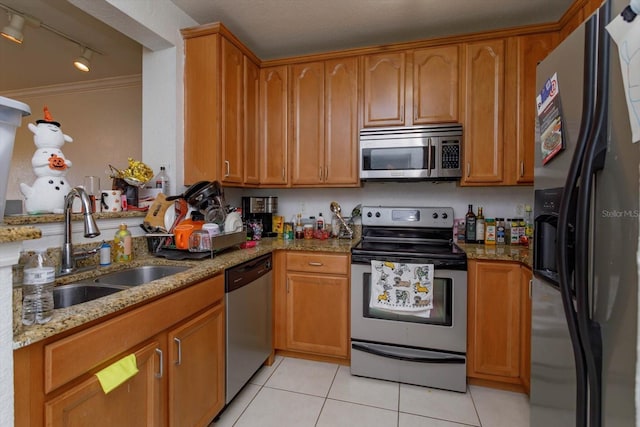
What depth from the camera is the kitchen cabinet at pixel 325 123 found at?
2.41m

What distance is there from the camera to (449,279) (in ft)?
6.37

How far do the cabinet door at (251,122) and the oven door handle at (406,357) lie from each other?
1481mm

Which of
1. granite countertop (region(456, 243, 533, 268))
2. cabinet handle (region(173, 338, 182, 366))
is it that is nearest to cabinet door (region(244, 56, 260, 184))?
cabinet handle (region(173, 338, 182, 366))

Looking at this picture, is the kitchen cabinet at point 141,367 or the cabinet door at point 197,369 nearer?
the kitchen cabinet at point 141,367

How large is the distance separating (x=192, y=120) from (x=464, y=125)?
1929mm

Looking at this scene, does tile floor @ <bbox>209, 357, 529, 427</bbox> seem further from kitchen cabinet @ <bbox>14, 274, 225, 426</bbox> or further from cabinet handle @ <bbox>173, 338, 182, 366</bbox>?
cabinet handle @ <bbox>173, 338, 182, 366</bbox>

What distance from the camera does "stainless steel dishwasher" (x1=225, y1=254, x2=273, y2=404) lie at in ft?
5.53

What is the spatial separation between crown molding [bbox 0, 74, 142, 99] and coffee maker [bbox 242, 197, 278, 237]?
1975 mm

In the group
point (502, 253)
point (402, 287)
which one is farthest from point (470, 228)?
point (402, 287)

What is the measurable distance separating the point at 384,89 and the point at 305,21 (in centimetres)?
74

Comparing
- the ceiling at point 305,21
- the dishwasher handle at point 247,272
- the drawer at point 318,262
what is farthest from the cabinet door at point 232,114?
the drawer at point 318,262

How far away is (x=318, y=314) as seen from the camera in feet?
7.22

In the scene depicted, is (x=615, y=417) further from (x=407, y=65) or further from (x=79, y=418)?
(x=407, y=65)

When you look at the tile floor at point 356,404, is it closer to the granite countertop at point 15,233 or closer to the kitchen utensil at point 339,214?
the kitchen utensil at point 339,214
